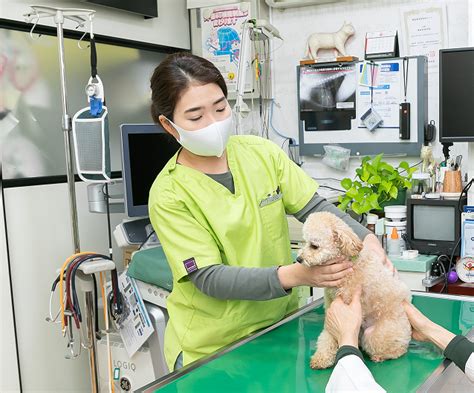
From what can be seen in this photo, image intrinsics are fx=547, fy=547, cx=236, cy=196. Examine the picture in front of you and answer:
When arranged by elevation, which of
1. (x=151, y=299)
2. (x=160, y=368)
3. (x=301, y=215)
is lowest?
(x=160, y=368)

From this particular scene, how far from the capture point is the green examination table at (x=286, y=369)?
44.3 inches

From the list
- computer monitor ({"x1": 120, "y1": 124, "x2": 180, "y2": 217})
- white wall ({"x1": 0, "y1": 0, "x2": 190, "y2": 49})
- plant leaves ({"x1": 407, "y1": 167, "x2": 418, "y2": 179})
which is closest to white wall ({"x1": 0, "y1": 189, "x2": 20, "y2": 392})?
computer monitor ({"x1": 120, "y1": 124, "x2": 180, "y2": 217})

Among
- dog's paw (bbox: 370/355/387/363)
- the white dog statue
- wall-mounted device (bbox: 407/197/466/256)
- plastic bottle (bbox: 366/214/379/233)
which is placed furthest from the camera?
the white dog statue

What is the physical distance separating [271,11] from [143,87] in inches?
36.6

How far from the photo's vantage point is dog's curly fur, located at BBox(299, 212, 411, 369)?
116cm

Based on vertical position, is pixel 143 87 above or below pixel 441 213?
above

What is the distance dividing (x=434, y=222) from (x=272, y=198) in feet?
4.52

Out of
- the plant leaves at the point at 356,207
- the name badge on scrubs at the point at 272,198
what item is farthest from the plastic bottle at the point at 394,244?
the name badge on scrubs at the point at 272,198

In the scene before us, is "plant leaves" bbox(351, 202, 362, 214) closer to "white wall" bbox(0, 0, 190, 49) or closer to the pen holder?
the pen holder

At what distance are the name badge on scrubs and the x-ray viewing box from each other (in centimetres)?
169

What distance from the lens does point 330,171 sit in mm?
3293

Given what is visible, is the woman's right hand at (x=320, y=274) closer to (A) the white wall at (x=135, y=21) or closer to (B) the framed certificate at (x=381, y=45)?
(A) the white wall at (x=135, y=21)

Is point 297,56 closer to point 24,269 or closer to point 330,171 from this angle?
point 330,171

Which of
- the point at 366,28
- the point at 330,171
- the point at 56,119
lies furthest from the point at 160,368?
the point at 366,28
